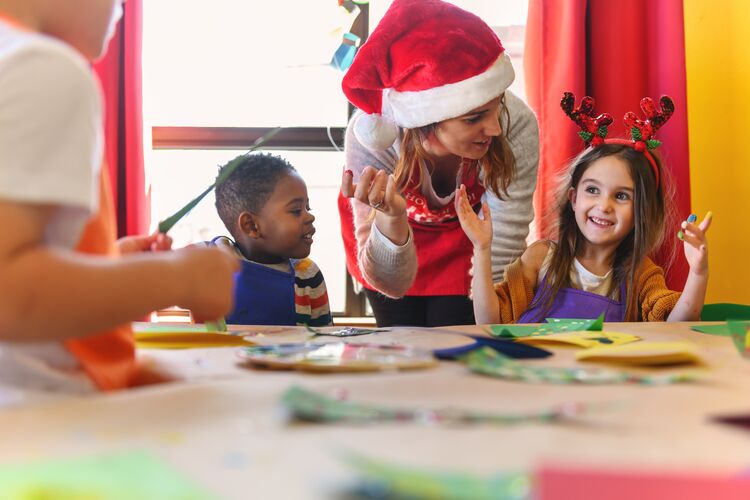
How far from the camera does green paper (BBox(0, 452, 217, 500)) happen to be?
0.30m

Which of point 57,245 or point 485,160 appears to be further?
point 485,160

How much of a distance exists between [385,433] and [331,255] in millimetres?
2137

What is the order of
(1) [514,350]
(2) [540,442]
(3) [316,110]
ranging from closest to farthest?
(2) [540,442] → (1) [514,350] → (3) [316,110]

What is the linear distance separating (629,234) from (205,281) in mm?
1406

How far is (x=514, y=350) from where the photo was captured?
0.71 m

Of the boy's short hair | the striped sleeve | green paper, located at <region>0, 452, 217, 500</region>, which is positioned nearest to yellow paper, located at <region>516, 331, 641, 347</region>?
green paper, located at <region>0, 452, 217, 500</region>

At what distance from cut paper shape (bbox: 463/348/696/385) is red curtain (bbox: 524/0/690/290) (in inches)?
60.5

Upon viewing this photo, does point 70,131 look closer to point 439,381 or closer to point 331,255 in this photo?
point 439,381

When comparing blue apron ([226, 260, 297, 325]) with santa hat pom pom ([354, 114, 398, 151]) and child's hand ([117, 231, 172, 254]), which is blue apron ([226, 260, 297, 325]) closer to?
santa hat pom pom ([354, 114, 398, 151])

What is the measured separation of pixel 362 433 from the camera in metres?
0.39

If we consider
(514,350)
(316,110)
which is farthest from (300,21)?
(514,350)

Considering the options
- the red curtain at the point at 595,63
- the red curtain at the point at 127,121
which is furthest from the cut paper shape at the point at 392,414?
the red curtain at the point at 127,121

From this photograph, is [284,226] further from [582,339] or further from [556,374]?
[556,374]

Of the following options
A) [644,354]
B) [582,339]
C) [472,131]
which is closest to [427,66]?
[472,131]
